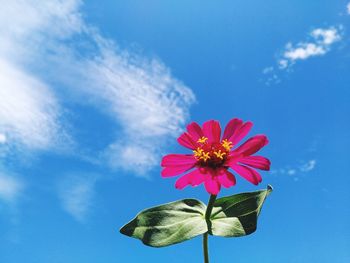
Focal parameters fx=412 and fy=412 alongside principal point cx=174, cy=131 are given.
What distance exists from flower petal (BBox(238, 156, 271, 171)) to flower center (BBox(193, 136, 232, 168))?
0.28 feet

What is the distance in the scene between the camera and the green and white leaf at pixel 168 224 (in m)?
1.29

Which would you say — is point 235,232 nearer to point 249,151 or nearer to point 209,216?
point 209,216

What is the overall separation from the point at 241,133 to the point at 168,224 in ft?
1.47

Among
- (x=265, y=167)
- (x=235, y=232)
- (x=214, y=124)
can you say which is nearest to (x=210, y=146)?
(x=214, y=124)

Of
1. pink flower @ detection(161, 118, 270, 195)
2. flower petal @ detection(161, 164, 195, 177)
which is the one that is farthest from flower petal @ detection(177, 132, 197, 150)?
flower petal @ detection(161, 164, 195, 177)

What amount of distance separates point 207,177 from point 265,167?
0.65 ft

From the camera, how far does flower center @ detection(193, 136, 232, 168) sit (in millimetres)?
1482

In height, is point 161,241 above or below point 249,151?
below

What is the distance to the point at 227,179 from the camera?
138 centimetres

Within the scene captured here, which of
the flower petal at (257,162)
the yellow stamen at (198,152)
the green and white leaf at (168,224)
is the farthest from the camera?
the yellow stamen at (198,152)

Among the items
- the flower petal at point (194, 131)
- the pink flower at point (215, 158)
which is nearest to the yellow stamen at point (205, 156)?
the pink flower at point (215, 158)

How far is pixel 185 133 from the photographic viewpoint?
62.4 inches

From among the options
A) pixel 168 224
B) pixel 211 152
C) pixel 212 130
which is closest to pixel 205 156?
pixel 211 152

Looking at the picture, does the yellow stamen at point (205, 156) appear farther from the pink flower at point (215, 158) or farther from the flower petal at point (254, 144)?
the flower petal at point (254, 144)
